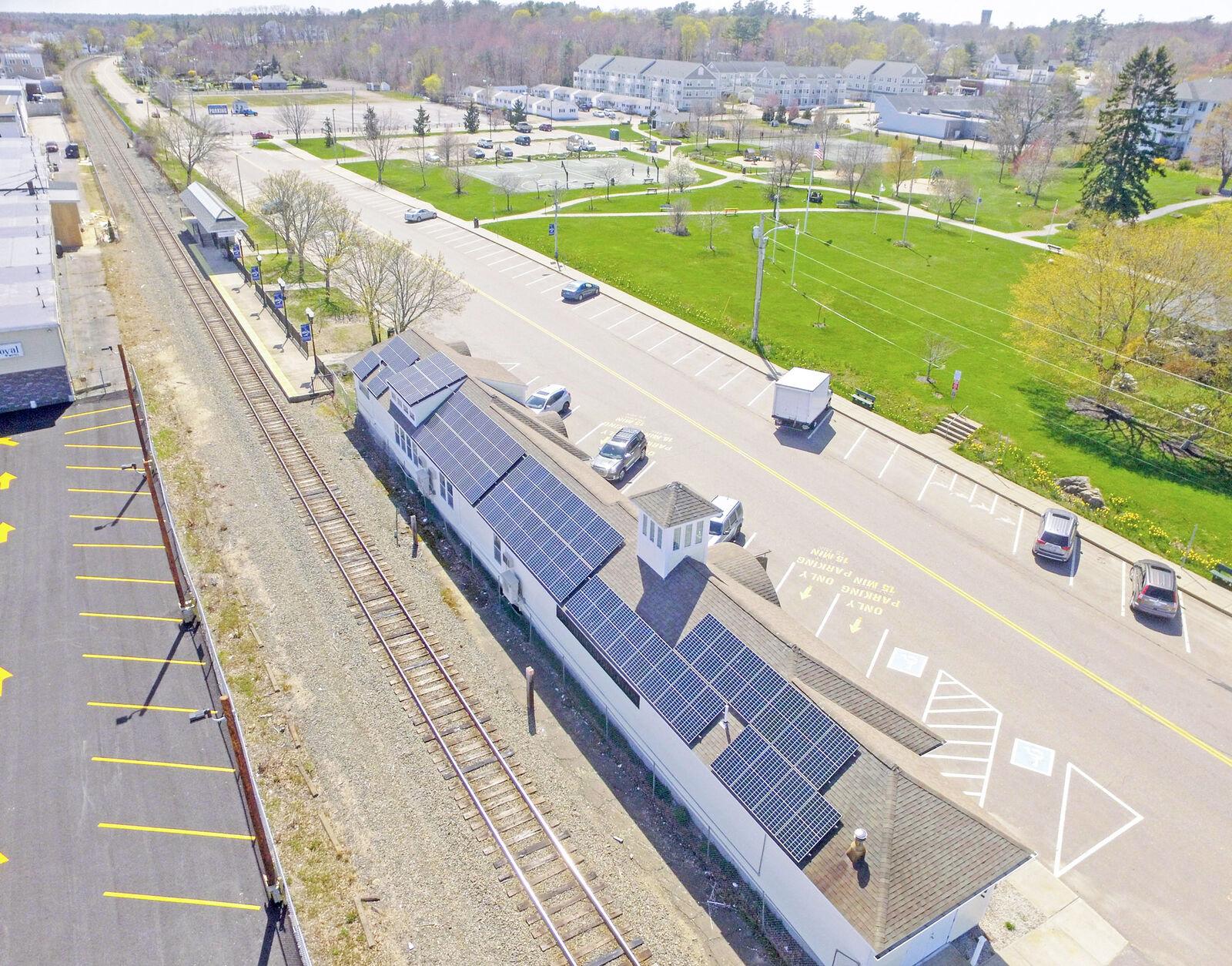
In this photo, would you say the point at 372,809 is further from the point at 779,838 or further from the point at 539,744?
the point at 779,838

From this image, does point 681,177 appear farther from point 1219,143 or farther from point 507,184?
point 1219,143

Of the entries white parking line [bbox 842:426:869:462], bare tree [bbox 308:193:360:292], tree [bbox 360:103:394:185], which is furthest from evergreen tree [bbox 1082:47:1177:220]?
tree [bbox 360:103:394:185]

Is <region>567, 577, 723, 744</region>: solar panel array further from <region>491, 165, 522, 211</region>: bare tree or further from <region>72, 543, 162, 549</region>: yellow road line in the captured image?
<region>491, 165, 522, 211</region>: bare tree

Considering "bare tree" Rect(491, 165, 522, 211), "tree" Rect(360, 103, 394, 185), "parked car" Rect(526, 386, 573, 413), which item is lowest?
"parked car" Rect(526, 386, 573, 413)

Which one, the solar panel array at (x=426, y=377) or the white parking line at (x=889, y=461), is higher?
the solar panel array at (x=426, y=377)

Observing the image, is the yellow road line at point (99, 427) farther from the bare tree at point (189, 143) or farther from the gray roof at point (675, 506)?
the bare tree at point (189, 143)

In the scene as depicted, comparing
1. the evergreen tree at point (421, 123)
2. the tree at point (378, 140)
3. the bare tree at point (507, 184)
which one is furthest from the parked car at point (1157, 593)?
the evergreen tree at point (421, 123)
